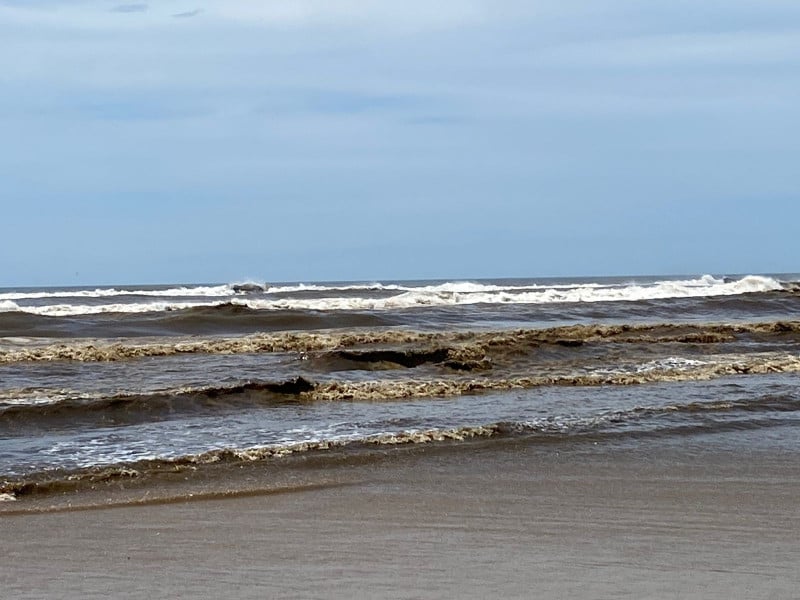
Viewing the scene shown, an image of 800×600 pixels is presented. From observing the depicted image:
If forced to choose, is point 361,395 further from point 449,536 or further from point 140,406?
point 449,536

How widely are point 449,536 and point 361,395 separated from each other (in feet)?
19.1

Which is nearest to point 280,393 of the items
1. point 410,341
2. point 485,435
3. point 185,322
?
point 485,435

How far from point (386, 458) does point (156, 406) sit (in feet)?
11.6

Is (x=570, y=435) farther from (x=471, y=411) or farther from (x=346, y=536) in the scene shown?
(x=346, y=536)

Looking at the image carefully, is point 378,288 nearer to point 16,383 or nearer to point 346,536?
point 16,383

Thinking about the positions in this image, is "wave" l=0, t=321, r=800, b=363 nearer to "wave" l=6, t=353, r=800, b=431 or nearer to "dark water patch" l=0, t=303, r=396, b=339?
"wave" l=6, t=353, r=800, b=431

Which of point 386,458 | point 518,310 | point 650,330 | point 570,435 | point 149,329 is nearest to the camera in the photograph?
point 386,458

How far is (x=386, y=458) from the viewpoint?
795 cm

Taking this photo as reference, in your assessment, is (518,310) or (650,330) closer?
(650,330)

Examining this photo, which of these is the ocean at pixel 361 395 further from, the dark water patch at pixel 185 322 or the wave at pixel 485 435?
the dark water patch at pixel 185 322

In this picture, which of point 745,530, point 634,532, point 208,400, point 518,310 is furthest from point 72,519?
point 518,310

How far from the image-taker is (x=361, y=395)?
37.2 ft

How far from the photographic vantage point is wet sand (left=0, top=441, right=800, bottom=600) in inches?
182

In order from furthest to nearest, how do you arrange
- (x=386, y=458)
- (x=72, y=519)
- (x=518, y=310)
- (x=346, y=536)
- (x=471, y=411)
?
(x=518, y=310)
(x=471, y=411)
(x=386, y=458)
(x=72, y=519)
(x=346, y=536)
